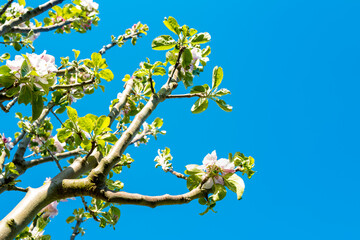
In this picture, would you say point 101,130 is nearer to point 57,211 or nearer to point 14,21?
point 57,211

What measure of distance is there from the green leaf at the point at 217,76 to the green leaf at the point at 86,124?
79cm

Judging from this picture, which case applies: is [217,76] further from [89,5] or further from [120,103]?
[89,5]

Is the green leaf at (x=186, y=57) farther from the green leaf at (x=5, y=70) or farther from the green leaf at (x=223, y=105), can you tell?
the green leaf at (x=5, y=70)

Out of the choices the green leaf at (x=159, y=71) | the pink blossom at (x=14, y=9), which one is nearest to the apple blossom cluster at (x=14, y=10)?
the pink blossom at (x=14, y=9)

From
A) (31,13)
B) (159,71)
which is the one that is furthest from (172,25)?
(31,13)

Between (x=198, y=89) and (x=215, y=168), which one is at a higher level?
→ (x=198, y=89)

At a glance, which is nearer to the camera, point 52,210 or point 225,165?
point 225,165

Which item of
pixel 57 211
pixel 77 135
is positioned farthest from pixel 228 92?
pixel 57 211

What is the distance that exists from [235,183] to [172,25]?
1024 mm

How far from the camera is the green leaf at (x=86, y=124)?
138 cm

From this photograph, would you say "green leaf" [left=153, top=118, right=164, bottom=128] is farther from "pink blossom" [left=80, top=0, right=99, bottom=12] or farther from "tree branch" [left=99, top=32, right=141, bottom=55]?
"pink blossom" [left=80, top=0, right=99, bottom=12]

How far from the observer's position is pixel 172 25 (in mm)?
1698

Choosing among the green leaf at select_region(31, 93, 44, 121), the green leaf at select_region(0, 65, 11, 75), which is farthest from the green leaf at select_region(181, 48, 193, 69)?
the green leaf at select_region(0, 65, 11, 75)

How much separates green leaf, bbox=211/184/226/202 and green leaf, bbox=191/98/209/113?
→ 576 mm
